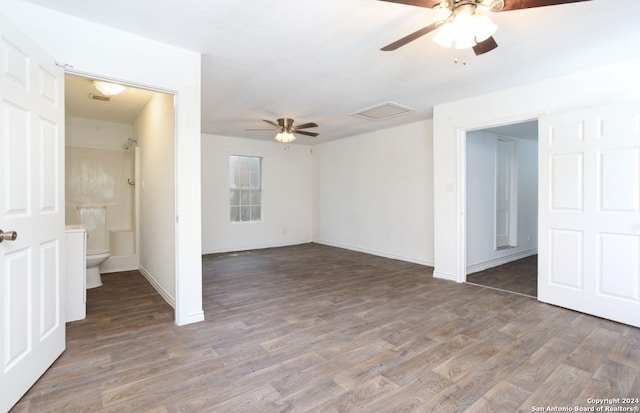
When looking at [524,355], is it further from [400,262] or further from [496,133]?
[496,133]

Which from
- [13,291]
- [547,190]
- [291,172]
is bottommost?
[13,291]

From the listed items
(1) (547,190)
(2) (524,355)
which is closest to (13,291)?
(2) (524,355)

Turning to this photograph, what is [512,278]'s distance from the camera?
4590 mm

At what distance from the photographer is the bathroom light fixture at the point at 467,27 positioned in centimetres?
185

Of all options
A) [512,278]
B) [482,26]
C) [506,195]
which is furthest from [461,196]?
[482,26]

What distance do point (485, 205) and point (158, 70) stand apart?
5.03 metres

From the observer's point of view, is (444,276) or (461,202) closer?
(461,202)

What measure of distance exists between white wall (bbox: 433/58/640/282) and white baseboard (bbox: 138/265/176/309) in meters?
3.52

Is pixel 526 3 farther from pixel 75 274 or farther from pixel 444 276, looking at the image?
pixel 75 274

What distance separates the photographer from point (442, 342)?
8.27ft

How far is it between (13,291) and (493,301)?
414cm

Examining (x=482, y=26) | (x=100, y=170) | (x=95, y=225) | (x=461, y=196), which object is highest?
(x=482, y=26)

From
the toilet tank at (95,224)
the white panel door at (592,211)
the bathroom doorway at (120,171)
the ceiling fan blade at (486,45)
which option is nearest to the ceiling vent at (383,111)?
the white panel door at (592,211)

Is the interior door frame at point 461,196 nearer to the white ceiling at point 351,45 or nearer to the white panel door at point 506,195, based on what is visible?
the white ceiling at point 351,45
